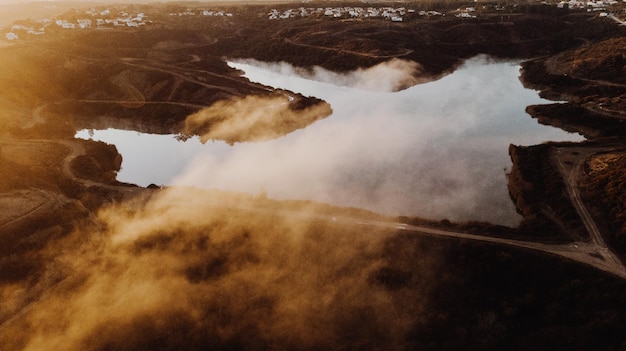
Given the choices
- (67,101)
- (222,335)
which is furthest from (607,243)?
(67,101)

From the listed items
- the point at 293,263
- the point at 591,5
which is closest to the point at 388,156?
the point at 293,263

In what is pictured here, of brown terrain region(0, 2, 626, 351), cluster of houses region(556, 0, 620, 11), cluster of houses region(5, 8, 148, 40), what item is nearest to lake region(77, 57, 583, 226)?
brown terrain region(0, 2, 626, 351)

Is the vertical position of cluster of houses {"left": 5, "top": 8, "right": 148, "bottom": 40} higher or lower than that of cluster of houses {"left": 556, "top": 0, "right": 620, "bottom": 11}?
lower

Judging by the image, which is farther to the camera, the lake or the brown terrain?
the lake

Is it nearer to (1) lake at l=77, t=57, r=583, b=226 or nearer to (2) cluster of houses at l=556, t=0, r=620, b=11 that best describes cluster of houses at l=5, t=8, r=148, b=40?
(1) lake at l=77, t=57, r=583, b=226

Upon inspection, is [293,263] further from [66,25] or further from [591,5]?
[591,5]

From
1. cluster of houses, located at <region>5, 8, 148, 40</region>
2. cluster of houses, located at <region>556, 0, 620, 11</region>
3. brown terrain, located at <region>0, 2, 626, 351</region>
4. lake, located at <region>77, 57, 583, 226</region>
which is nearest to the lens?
brown terrain, located at <region>0, 2, 626, 351</region>

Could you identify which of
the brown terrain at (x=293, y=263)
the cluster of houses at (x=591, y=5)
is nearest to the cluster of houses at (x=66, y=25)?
the brown terrain at (x=293, y=263)

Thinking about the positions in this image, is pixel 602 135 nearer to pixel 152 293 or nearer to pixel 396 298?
pixel 396 298

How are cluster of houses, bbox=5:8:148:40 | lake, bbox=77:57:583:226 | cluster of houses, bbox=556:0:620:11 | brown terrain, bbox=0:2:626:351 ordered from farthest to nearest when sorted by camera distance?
cluster of houses, bbox=556:0:620:11
cluster of houses, bbox=5:8:148:40
lake, bbox=77:57:583:226
brown terrain, bbox=0:2:626:351

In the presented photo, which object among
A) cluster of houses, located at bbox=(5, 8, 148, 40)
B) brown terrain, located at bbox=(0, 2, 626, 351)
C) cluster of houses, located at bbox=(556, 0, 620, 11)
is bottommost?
brown terrain, located at bbox=(0, 2, 626, 351)
